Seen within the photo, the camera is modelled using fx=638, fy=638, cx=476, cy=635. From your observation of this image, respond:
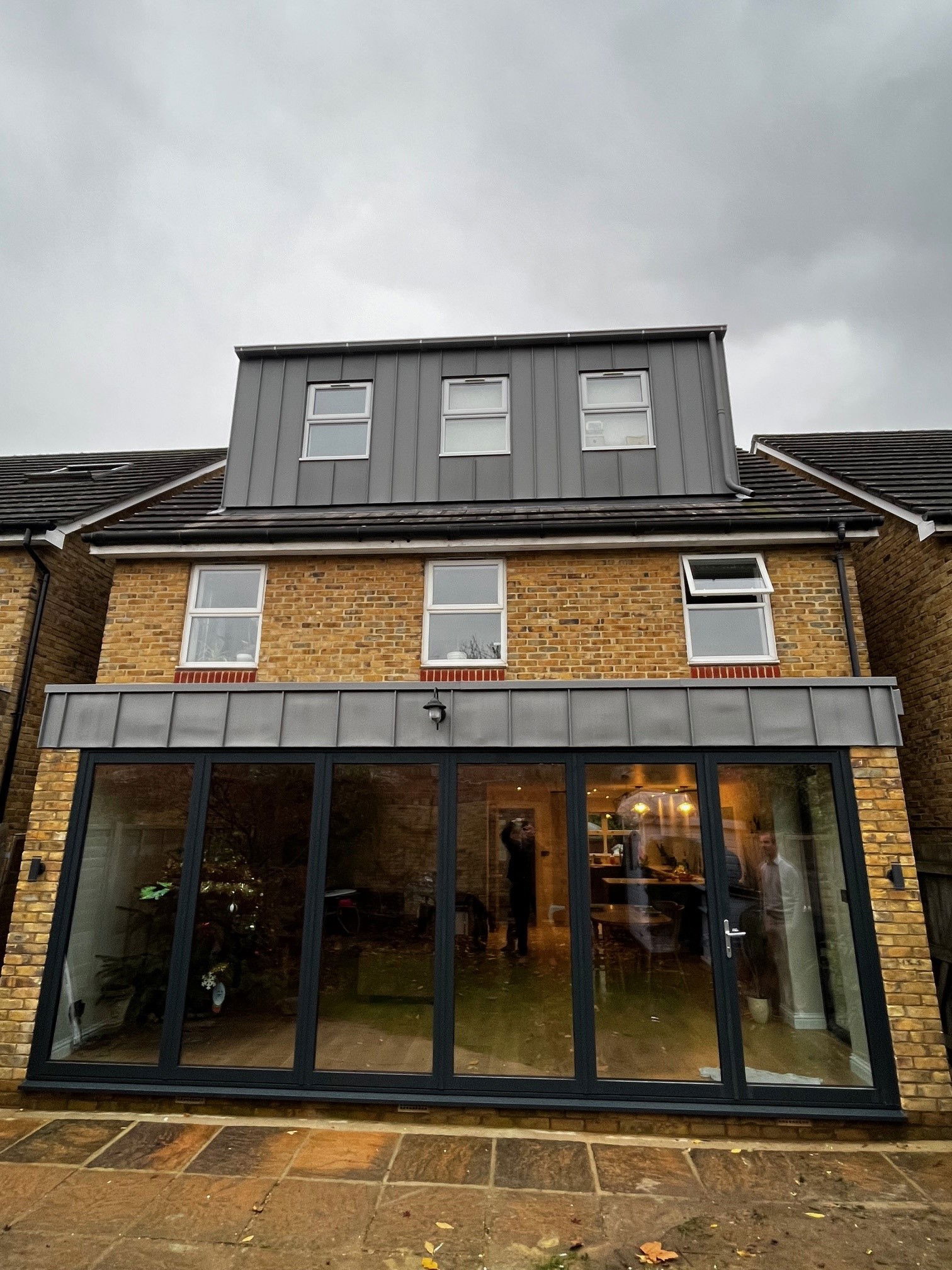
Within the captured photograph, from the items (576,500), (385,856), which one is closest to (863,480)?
(576,500)

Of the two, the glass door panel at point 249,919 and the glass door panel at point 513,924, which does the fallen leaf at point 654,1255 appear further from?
the glass door panel at point 249,919

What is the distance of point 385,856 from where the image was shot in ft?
20.0

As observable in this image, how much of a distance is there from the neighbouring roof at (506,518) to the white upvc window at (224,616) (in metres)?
0.40

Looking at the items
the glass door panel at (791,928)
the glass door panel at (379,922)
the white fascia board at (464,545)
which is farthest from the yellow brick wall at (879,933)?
the glass door panel at (379,922)

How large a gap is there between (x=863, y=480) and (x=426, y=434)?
598cm

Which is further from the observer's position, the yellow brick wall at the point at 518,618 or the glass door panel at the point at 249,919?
the yellow brick wall at the point at 518,618

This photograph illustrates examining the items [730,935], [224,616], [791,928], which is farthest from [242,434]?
[791,928]

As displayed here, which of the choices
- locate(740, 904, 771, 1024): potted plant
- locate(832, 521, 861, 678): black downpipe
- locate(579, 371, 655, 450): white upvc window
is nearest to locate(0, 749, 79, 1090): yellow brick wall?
locate(740, 904, 771, 1024): potted plant

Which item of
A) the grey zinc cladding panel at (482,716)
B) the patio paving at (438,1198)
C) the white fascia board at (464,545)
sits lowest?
the patio paving at (438,1198)

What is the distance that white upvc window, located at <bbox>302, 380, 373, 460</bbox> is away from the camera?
8.08 m

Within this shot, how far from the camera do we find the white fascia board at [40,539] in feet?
24.9

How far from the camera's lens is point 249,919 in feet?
20.0

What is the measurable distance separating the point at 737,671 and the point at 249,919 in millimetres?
5309

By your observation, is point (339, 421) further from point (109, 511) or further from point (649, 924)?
point (649, 924)
